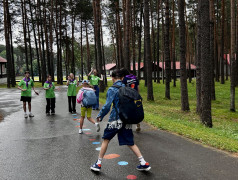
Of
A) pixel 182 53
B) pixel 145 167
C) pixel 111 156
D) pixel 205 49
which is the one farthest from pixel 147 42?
pixel 145 167

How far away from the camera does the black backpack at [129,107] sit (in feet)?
12.6

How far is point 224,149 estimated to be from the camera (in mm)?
5082

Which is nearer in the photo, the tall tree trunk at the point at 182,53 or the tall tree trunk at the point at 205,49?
the tall tree trunk at the point at 205,49

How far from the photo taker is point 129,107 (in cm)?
384

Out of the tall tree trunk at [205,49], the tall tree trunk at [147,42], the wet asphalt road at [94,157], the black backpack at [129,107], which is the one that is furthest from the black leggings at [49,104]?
the black backpack at [129,107]

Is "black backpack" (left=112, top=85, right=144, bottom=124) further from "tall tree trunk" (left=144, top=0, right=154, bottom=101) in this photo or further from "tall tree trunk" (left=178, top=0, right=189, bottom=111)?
"tall tree trunk" (left=144, top=0, right=154, bottom=101)

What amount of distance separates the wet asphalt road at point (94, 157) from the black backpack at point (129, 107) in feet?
3.16

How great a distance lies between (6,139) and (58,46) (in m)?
30.2

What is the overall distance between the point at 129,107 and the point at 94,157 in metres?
1.67

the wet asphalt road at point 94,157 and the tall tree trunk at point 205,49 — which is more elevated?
the tall tree trunk at point 205,49

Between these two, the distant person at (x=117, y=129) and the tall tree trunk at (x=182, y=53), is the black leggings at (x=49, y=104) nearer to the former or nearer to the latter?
the tall tree trunk at (x=182, y=53)

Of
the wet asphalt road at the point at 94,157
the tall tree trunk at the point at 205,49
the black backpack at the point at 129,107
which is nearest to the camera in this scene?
the black backpack at the point at 129,107

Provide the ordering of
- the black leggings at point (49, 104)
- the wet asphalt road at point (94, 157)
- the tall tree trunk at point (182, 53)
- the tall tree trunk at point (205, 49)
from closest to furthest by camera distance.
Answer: the wet asphalt road at point (94, 157) < the tall tree trunk at point (205, 49) < the black leggings at point (49, 104) < the tall tree trunk at point (182, 53)

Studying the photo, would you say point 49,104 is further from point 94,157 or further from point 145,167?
point 145,167
